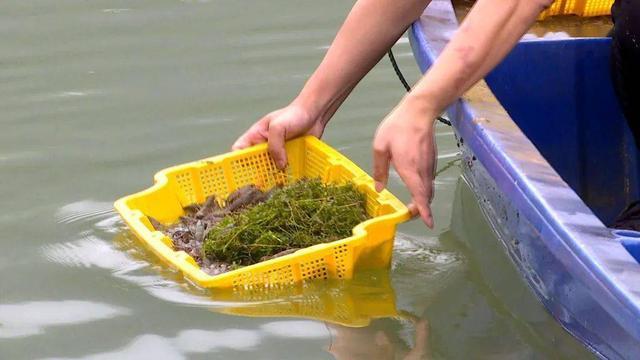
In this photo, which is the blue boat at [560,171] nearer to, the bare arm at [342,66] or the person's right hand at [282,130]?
the bare arm at [342,66]

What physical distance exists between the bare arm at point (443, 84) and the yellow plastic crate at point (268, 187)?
8.7 inches

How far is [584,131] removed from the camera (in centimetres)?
350

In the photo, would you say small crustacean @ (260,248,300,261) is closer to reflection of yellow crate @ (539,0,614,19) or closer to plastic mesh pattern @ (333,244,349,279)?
plastic mesh pattern @ (333,244,349,279)

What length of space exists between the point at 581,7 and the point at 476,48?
1.33 metres

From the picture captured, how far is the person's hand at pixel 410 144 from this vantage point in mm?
2717

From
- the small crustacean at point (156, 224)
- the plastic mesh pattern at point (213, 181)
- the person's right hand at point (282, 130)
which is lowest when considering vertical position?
the small crustacean at point (156, 224)

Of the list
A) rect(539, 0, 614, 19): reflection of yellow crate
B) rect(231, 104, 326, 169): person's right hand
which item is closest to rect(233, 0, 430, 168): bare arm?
rect(231, 104, 326, 169): person's right hand

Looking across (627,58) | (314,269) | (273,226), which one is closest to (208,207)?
(273,226)

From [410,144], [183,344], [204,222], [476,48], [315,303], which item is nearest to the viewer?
[476,48]

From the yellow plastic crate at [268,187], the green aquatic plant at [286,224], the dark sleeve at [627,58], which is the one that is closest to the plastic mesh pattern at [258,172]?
the yellow plastic crate at [268,187]

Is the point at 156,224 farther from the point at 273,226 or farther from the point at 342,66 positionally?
the point at 342,66

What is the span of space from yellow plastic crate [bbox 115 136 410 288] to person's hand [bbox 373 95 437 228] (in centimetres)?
21

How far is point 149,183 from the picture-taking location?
12.6 feet

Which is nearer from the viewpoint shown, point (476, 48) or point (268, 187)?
point (476, 48)
